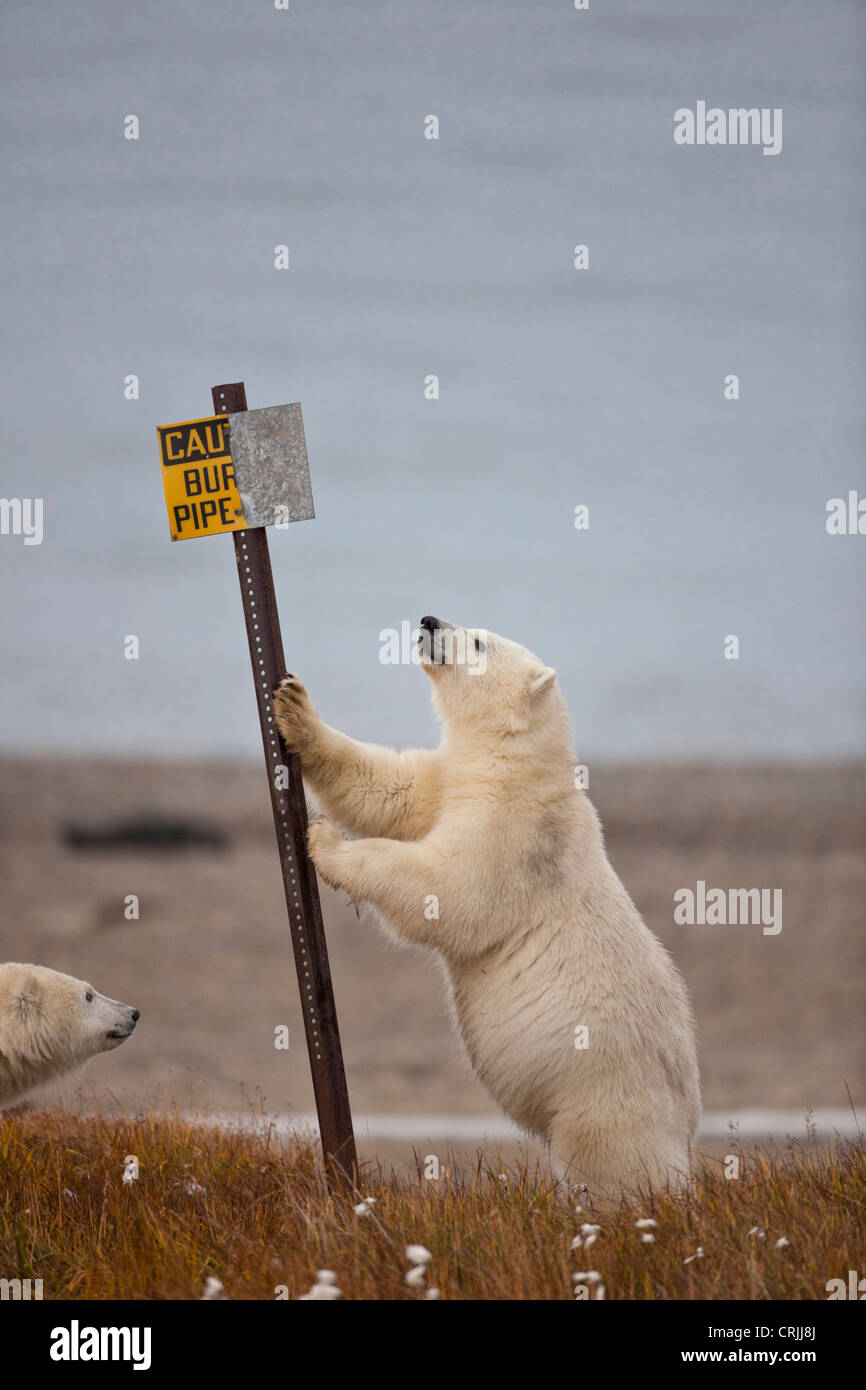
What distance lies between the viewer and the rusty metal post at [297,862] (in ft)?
16.9

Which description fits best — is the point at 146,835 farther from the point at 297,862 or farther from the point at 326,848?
the point at 326,848

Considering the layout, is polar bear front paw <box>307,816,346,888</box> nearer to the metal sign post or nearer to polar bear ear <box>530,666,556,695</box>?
the metal sign post

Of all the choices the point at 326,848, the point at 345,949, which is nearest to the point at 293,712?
the point at 326,848

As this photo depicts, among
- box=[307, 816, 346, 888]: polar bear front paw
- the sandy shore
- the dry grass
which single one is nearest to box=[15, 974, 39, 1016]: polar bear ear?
the dry grass

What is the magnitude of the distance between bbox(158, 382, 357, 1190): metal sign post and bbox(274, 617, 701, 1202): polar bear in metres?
0.15

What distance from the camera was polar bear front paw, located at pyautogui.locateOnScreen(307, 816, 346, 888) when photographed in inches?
198

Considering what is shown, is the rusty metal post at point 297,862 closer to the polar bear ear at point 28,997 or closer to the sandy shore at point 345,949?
the polar bear ear at point 28,997

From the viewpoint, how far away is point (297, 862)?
5195 millimetres

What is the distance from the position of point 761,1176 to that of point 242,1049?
14.9 meters

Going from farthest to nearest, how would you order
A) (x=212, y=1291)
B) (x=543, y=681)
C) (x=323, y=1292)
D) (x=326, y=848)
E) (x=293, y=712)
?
(x=543, y=681) → (x=293, y=712) → (x=326, y=848) → (x=212, y=1291) → (x=323, y=1292)

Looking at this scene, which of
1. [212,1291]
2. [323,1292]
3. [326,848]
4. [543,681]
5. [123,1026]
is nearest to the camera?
[323,1292]

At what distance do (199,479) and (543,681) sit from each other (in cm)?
168

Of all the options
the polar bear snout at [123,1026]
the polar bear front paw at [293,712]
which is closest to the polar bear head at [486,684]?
the polar bear front paw at [293,712]
